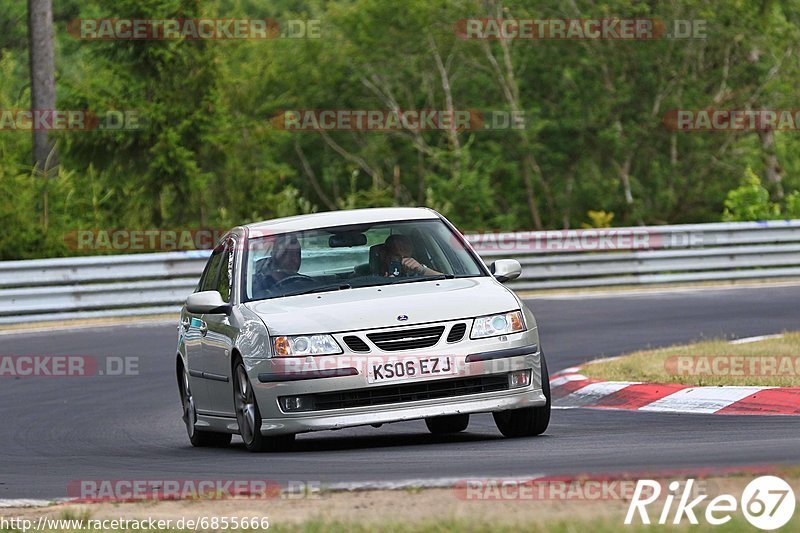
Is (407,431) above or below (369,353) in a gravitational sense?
below

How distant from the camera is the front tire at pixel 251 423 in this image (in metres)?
9.54

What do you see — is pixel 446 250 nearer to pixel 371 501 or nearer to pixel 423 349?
pixel 423 349

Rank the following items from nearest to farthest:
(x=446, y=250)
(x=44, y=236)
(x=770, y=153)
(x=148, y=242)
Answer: (x=446, y=250) < (x=44, y=236) < (x=148, y=242) < (x=770, y=153)

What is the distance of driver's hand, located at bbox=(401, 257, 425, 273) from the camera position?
10414mm

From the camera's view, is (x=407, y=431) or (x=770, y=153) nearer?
(x=407, y=431)

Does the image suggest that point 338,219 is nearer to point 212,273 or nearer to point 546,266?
point 212,273

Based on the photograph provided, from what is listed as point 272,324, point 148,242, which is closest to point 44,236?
point 148,242

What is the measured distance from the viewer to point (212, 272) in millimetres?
11547

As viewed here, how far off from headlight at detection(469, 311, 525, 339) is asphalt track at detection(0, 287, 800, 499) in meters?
0.65

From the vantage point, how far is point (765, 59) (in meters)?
39.3

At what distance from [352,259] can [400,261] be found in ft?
1.08

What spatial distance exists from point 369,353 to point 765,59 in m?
32.0
